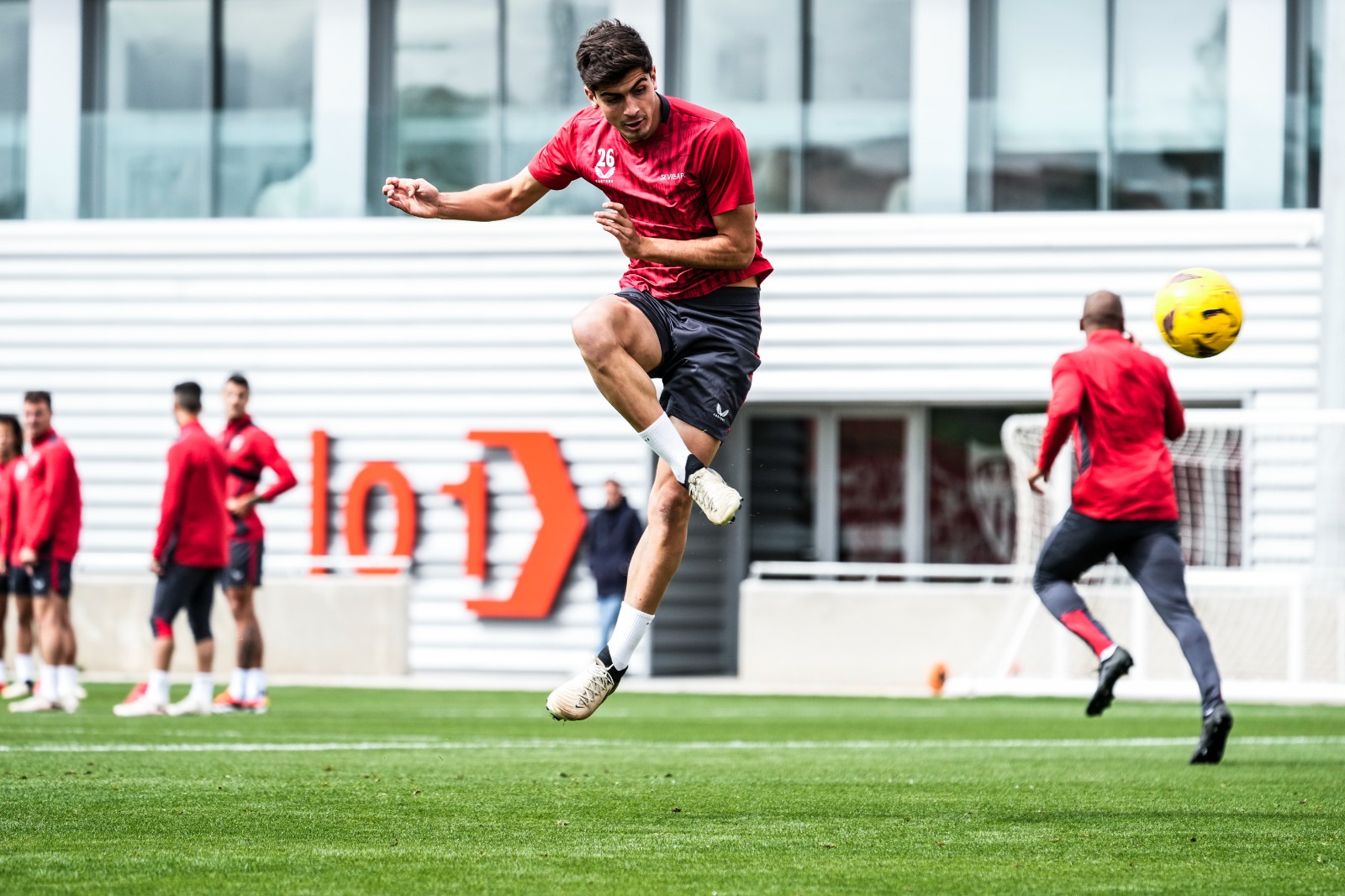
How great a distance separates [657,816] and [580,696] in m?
0.56

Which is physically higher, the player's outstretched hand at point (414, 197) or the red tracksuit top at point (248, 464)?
the player's outstretched hand at point (414, 197)

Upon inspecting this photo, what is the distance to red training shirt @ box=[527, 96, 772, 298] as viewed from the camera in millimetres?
5754

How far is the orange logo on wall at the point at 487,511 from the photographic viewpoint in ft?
65.1

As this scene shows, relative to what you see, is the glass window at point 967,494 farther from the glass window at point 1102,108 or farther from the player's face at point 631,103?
the player's face at point 631,103

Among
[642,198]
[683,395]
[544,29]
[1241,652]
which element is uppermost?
[544,29]

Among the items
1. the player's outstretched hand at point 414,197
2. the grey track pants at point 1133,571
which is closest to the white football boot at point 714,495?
the player's outstretched hand at point 414,197

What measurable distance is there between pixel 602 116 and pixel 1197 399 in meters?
14.0

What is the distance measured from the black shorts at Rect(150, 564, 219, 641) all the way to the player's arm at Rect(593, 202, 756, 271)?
6413 mm

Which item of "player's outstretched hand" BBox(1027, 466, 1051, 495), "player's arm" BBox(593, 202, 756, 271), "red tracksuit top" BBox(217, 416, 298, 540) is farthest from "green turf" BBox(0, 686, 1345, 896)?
"red tracksuit top" BBox(217, 416, 298, 540)

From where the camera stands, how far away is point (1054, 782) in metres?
6.70

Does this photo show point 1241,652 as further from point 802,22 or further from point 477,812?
point 477,812

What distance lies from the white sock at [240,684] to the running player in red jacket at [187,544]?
0.44 metres

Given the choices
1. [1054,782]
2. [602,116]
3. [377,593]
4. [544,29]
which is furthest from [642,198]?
[544,29]

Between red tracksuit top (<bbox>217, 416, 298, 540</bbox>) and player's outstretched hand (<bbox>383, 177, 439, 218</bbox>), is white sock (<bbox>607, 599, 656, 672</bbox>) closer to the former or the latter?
player's outstretched hand (<bbox>383, 177, 439, 218</bbox>)
